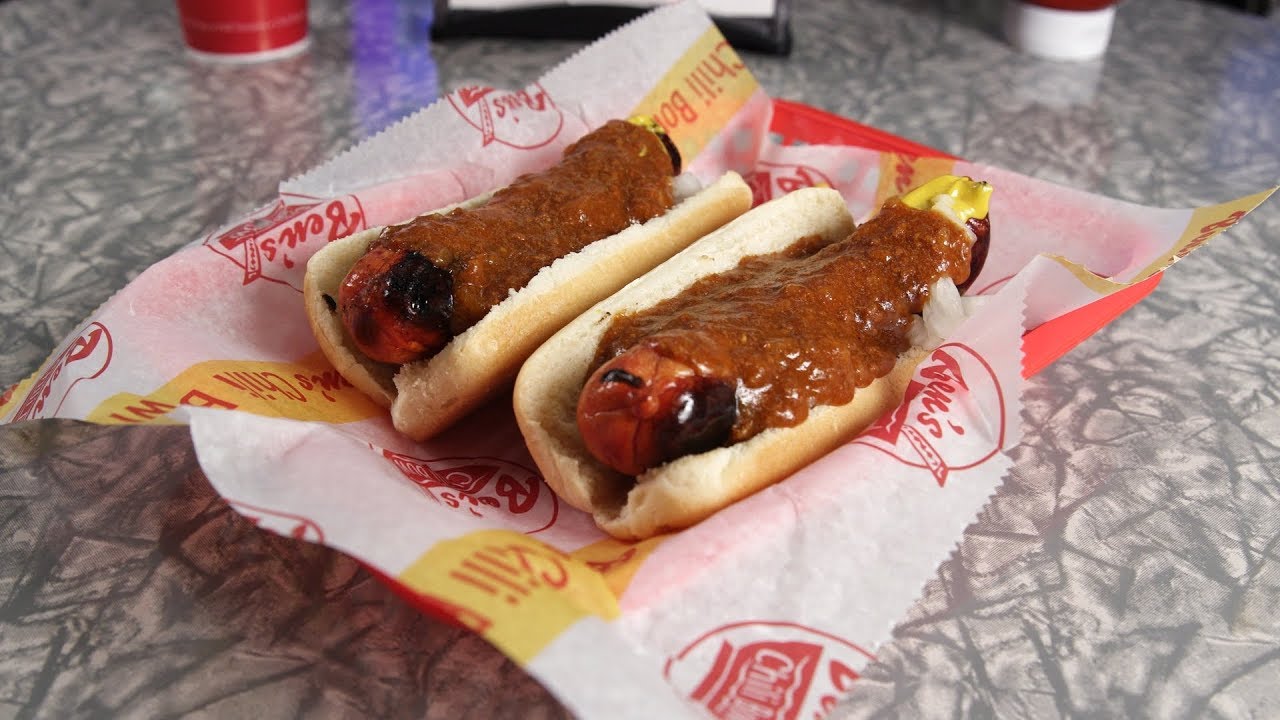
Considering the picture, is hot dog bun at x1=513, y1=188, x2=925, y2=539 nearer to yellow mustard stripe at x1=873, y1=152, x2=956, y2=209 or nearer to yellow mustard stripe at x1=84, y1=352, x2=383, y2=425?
yellow mustard stripe at x1=84, y1=352, x2=383, y2=425

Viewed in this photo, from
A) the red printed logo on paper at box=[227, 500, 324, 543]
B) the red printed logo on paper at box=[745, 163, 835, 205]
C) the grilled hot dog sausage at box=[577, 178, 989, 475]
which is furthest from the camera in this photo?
the red printed logo on paper at box=[745, 163, 835, 205]

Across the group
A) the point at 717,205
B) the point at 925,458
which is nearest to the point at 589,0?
the point at 717,205

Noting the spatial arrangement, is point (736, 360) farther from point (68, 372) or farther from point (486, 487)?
point (68, 372)

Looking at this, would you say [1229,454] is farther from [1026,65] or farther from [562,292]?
[1026,65]

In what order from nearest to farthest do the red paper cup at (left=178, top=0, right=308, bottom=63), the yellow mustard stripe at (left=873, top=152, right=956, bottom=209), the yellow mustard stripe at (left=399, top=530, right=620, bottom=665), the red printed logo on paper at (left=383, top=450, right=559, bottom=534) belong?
the yellow mustard stripe at (left=399, top=530, right=620, bottom=665)
the red printed logo on paper at (left=383, top=450, right=559, bottom=534)
the yellow mustard stripe at (left=873, top=152, right=956, bottom=209)
the red paper cup at (left=178, top=0, right=308, bottom=63)

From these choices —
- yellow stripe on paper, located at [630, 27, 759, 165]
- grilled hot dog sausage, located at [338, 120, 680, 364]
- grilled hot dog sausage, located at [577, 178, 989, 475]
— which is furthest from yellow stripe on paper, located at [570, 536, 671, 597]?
yellow stripe on paper, located at [630, 27, 759, 165]

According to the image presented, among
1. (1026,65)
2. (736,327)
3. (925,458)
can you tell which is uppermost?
(736,327)
